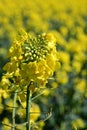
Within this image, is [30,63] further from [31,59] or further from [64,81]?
[64,81]

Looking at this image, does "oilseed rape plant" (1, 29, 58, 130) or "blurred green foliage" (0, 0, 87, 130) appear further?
"blurred green foliage" (0, 0, 87, 130)

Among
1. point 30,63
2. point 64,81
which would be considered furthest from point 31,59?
point 64,81

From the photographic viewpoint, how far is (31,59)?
2.23 m

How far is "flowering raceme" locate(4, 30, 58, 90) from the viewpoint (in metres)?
2.20

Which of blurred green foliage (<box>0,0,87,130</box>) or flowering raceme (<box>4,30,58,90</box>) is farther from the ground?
blurred green foliage (<box>0,0,87,130</box>)

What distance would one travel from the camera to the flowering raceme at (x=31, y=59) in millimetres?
2201

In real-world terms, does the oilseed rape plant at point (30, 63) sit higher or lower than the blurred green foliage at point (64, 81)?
lower

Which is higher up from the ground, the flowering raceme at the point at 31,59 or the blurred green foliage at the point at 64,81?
the blurred green foliage at the point at 64,81

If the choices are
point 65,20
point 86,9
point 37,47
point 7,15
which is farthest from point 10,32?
point 37,47

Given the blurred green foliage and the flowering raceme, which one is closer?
the flowering raceme

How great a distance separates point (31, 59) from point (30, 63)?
47 mm

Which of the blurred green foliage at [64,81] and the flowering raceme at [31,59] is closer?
the flowering raceme at [31,59]

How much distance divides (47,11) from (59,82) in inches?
330

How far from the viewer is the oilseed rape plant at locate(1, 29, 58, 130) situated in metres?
2.20
